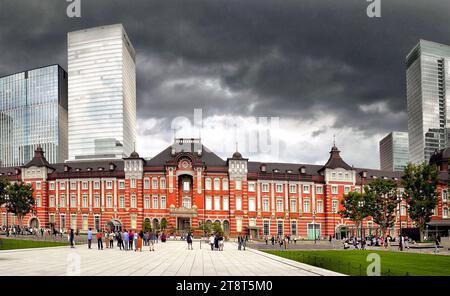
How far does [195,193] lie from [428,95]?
113 metres

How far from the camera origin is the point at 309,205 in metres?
104

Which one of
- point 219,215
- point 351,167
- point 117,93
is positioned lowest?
point 219,215

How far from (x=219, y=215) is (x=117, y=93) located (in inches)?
3316

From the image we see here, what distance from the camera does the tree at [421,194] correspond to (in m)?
80.0

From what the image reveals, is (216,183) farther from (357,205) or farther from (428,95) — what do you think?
(428,95)

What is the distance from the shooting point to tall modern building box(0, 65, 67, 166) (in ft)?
623

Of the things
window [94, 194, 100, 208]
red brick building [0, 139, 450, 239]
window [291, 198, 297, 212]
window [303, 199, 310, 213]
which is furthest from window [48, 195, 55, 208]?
window [303, 199, 310, 213]

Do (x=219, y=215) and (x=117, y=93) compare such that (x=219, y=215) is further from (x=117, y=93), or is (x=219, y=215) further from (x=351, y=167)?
(x=117, y=93)

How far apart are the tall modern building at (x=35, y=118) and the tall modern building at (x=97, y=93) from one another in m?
21.9

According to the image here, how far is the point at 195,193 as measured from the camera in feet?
320

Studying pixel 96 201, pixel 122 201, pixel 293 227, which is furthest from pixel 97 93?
pixel 293 227
